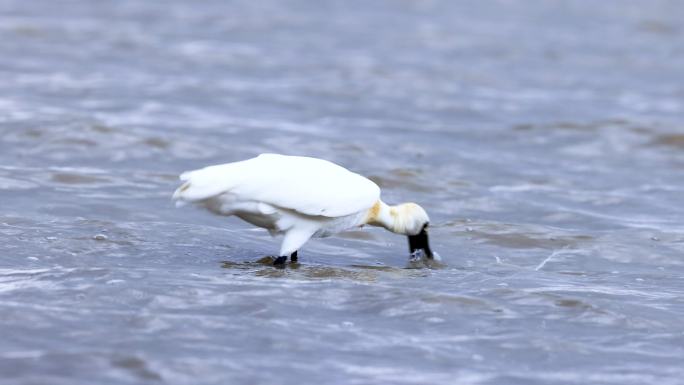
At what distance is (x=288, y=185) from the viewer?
8.81m

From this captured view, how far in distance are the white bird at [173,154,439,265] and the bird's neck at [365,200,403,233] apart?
53mm

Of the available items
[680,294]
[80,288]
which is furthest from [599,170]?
[80,288]

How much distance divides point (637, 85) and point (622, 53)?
252 centimetres

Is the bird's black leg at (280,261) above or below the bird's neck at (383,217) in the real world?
below

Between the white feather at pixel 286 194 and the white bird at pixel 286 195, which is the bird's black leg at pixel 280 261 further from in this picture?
the white feather at pixel 286 194

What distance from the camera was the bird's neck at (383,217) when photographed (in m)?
9.57

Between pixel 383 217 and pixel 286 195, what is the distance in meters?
1.12

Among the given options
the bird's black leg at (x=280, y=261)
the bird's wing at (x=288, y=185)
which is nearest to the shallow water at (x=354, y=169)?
the bird's black leg at (x=280, y=261)

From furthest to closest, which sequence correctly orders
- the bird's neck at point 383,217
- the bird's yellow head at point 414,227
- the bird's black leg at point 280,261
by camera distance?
1. the bird's yellow head at point 414,227
2. the bird's neck at point 383,217
3. the bird's black leg at point 280,261

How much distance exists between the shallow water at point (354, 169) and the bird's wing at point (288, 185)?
0.51 meters

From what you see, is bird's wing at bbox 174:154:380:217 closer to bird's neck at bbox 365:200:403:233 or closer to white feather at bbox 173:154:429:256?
white feather at bbox 173:154:429:256

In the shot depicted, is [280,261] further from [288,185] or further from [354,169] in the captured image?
[354,169]

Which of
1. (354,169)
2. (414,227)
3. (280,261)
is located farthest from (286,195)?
(354,169)

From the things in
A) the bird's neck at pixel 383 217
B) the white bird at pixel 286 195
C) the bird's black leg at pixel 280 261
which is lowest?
the bird's black leg at pixel 280 261
